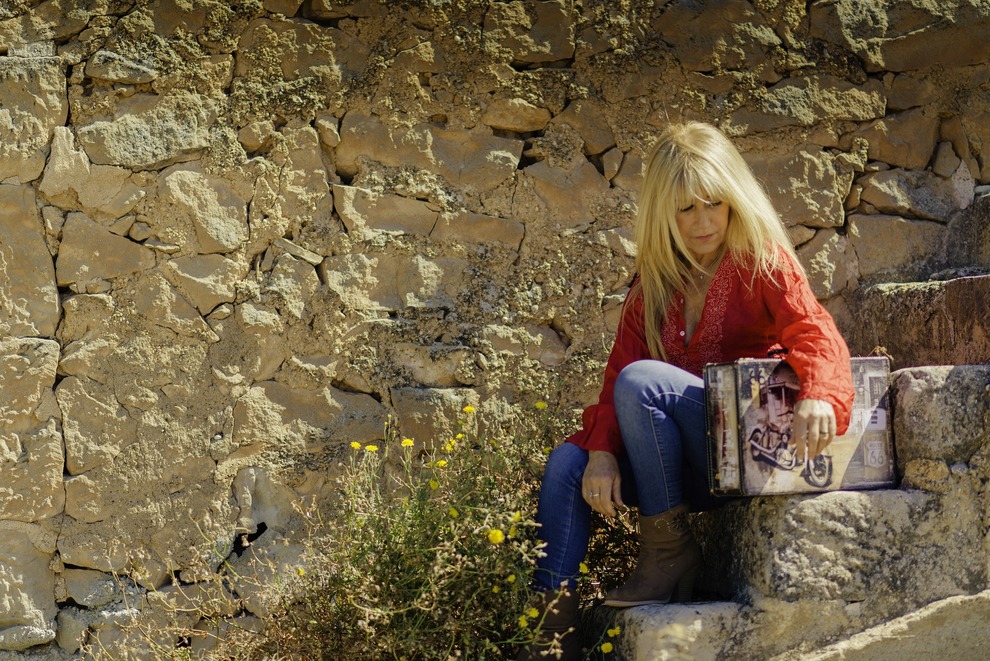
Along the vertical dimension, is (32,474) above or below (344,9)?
below

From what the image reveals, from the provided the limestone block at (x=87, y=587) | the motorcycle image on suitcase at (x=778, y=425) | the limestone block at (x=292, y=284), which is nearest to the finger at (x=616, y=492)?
the motorcycle image on suitcase at (x=778, y=425)

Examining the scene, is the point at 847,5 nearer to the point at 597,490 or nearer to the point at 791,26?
the point at 791,26

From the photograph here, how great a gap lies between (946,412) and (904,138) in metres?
1.47

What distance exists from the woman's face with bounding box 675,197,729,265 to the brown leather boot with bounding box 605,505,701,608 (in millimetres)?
679

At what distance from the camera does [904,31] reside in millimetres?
3402

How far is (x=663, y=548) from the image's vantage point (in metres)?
2.33

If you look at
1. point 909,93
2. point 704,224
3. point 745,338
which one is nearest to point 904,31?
point 909,93

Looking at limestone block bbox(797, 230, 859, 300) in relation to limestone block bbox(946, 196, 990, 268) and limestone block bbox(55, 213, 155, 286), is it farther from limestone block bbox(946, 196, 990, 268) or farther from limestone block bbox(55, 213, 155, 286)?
limestone block bbox(55, 213, 155, 286)

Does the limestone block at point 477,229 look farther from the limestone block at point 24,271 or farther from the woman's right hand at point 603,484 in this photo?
the limestone block at point 24,271

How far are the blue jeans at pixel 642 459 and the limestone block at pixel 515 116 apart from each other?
1.18 meters

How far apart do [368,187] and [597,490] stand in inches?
53.0

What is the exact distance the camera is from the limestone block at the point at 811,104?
10.9 ft

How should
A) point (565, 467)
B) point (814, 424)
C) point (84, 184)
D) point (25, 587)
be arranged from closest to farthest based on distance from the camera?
point (814, 424) < point (565, 467) < point (25, 587) < point (84, 184)

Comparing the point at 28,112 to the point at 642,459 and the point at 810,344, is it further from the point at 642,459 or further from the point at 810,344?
the point at 810,344
